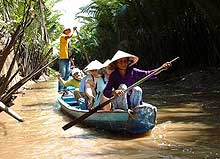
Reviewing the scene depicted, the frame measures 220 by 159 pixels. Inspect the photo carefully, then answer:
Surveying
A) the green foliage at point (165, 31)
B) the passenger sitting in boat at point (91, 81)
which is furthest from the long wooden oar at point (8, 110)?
the green foliage at point (165, 31)

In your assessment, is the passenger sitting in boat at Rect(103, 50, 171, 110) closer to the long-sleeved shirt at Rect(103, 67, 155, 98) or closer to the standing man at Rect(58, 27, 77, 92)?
the long-sleeved shirt at Rect(103, 67, 155, 98)

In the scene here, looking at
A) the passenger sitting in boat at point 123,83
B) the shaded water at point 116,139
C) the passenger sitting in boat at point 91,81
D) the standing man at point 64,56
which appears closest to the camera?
the shaded water at point 116,139

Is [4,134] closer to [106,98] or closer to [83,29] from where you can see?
[106,98]

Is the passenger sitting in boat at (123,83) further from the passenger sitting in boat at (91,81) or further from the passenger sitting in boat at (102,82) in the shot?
the passenger sitting in boat at (91,81)

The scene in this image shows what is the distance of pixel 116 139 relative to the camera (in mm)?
7789

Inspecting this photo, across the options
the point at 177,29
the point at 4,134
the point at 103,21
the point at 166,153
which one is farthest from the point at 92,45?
the point at 166,153

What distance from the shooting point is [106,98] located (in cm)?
783

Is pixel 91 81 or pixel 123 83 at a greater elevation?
pixel 123 83

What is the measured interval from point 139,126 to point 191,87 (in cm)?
930

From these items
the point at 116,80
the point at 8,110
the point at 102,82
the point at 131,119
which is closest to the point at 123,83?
the point at 116,80

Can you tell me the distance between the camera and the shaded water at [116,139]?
674 cm

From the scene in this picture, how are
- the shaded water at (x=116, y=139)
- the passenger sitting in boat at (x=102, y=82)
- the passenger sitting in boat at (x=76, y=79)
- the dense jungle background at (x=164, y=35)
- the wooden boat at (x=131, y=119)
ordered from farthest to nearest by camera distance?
the dense jungle background at (x=164, y=35)
the passenger sitting in boat at (x=76, y=79)
the passenger sitting in boat at (x=102, y=82)
the wooden boat at (x=131, y=119)
the shaded water at (x=116, y=139)

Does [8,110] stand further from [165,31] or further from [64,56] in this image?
[165,31]

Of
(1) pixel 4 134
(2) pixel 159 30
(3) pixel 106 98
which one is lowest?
(1) pixel 4 134
